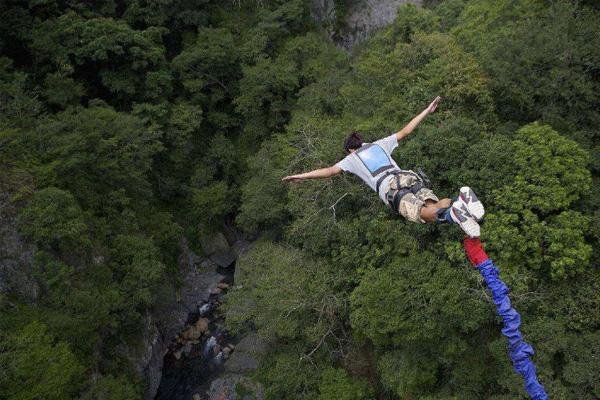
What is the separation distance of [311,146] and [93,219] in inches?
338

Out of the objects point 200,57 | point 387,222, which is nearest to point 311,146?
point 387,222

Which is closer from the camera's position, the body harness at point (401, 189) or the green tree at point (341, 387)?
the body harness at point (401, 189)

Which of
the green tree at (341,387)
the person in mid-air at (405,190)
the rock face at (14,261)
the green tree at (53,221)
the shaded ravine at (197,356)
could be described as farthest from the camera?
the shaded ravine at (197,356)

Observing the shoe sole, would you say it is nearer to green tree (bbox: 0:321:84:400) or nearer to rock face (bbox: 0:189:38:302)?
green tree (bbox: 0:321:84:400)

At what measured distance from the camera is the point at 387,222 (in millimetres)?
12609

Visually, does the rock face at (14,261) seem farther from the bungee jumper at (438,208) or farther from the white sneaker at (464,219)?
the white sneaker at (464,219)

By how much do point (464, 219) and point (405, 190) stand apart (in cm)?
130

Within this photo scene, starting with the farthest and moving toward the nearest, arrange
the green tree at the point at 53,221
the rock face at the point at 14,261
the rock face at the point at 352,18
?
1. the rock face at the point at 352,18
2. the green tree at the point at 53,221
3. the rock face at the point at 14,261

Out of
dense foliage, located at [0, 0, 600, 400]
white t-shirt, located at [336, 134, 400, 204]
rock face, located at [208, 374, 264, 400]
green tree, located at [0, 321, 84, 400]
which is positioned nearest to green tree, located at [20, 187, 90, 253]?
dense foliage, located at [0, 0, 600, 400]

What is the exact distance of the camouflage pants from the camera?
5328 millimetres

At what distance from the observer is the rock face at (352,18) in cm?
2798

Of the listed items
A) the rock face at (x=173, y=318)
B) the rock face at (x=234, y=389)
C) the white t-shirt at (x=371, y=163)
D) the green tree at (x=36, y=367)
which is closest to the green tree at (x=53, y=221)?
the green tree at (x=36, y=367)

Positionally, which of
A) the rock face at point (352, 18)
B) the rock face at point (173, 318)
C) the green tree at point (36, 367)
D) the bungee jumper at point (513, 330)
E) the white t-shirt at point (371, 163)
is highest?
the white t-shirt at point (371, 163)

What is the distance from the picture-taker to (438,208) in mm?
5031
